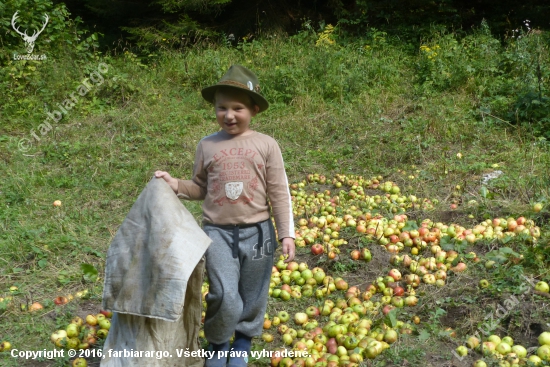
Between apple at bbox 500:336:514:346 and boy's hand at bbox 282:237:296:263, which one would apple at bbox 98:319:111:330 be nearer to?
boy's hand at bbox 282:237:296:263

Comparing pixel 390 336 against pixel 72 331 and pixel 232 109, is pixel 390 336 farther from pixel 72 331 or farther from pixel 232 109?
pixel 72 331

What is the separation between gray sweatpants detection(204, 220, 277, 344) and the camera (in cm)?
255

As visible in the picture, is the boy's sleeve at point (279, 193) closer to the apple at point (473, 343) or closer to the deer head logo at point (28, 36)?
the apple at point (473, 343)

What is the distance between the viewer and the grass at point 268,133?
4086 millimetres

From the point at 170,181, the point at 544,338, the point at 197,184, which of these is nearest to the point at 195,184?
the point at 197,184

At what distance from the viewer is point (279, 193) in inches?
107

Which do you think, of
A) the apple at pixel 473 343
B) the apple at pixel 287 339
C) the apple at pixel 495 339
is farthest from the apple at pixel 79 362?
the apple at pixel 495 339

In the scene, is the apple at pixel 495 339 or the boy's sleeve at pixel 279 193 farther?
the apple at pixel 495 339

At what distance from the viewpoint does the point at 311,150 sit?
6793 mm

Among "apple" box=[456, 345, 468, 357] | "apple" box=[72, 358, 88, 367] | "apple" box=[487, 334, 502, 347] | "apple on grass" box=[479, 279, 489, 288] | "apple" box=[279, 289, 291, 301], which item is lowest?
"apple" box=[72, 358, 88, 367]

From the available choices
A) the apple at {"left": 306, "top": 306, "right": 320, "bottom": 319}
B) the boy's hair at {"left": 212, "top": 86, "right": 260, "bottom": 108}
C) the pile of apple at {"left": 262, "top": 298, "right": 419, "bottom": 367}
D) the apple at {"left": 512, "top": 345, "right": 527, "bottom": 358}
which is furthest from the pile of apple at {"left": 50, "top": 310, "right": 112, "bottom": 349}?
the apple at {"left": 512, "top": 345, "right": 527, "bottom": 358}

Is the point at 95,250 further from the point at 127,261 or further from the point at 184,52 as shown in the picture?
the point at 184,52

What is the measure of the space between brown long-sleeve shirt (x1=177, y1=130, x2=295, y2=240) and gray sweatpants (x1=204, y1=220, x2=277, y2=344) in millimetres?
76

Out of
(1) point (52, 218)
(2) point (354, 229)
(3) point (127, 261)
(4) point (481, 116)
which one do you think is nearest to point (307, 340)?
(3) point (127, 261)
